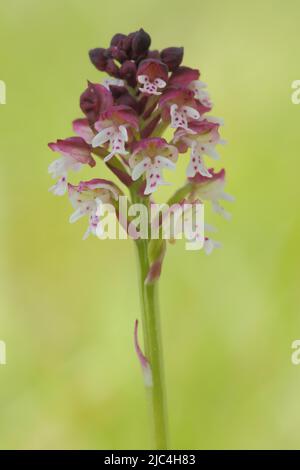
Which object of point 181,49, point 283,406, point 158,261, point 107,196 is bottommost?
point 283,406

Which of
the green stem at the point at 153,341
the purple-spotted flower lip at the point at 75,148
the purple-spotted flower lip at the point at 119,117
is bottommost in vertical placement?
the green stem at the point at 153,341

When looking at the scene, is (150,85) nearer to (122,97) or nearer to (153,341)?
(122,97)

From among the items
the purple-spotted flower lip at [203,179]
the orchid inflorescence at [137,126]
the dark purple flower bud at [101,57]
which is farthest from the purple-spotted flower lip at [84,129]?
the purple-spotted flower lip at [203,179]

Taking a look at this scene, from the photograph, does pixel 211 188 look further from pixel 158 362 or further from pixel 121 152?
pixel 158 362

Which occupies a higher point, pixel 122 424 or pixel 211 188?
pixel 211 188

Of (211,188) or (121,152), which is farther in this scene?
(211,188)

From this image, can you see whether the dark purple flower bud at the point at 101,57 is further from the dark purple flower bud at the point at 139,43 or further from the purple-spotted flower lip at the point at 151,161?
the purple-spotted flower lip at the point at 151,161

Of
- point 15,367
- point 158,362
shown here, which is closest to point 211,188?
point 158,362
